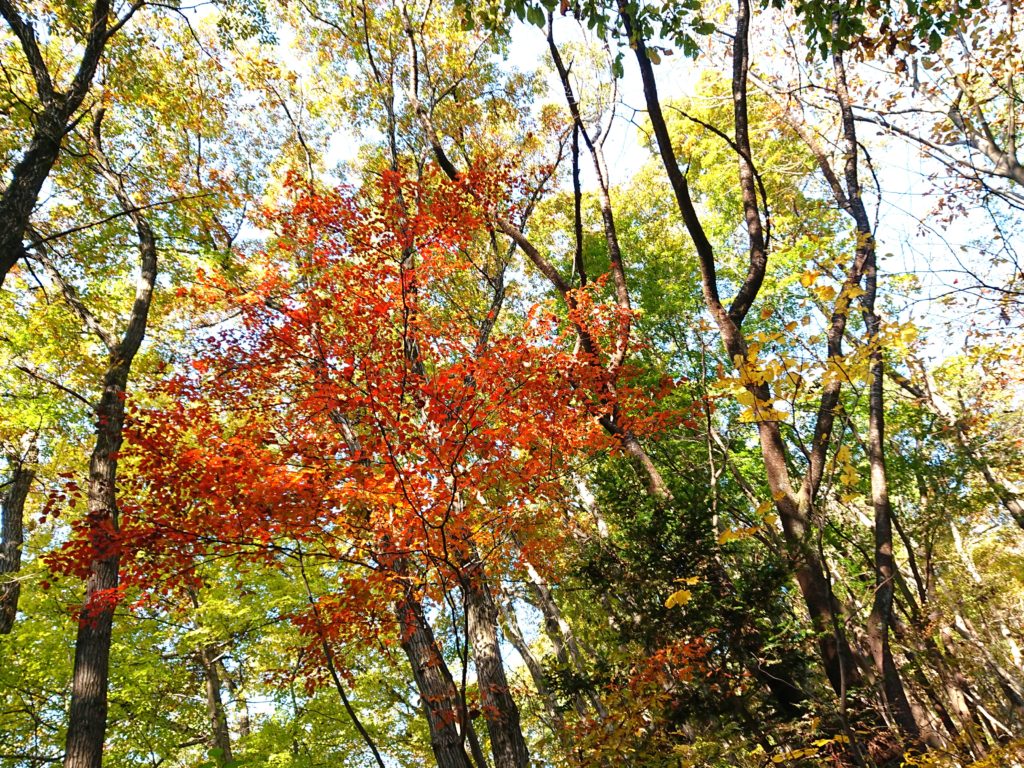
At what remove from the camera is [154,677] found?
838 cm

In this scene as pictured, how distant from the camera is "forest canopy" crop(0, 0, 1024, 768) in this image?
474 centimetres

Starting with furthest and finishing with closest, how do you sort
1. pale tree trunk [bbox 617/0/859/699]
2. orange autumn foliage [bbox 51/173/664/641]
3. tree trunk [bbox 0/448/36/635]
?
1. tree trunk [bbox 0/448/36/635]
2. orange autumn foliage [bbox 51/173/664/641]
3. pale tree trunk [bbox 617/0/859/699]

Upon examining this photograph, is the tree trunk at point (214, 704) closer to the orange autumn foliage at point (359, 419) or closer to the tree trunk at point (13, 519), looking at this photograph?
the tree trunk at point (13, 519)

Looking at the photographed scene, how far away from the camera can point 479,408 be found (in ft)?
21.5

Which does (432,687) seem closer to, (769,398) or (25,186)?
(769,398)

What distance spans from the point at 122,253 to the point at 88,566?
17.6ft

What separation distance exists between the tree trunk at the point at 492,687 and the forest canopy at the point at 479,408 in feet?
0.12

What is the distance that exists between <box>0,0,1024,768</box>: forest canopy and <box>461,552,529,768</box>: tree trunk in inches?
1.5

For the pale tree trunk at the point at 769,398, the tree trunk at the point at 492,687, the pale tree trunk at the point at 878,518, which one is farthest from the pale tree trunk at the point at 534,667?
the pale tree trunk at the point at 878,518

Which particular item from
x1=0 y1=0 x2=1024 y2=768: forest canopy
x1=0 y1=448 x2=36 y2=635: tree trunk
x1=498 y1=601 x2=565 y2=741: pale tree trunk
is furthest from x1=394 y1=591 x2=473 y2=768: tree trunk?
x1=0 y1=448 x2=36 y2=635: tree trunk

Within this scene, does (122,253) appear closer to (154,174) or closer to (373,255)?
(154,174)

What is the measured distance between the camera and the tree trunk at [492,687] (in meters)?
5.25

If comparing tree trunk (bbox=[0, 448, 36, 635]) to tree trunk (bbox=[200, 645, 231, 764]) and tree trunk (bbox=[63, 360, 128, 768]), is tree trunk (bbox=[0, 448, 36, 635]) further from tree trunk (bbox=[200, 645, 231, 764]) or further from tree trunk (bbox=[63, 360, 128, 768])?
tree trunk (bbox=[63, 360, 128, 768])

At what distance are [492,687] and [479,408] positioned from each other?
2906 mm
